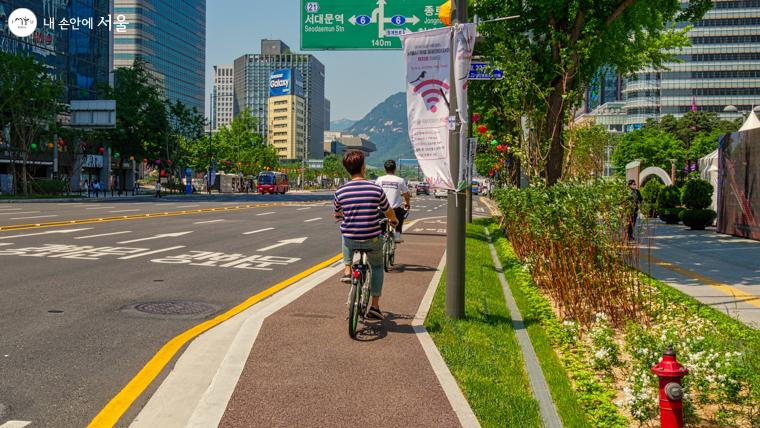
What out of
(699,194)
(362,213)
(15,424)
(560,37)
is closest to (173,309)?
(362,213)

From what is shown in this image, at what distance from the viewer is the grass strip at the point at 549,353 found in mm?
4949

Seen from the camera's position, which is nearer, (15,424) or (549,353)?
(15,424)

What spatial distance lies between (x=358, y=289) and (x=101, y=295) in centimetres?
412

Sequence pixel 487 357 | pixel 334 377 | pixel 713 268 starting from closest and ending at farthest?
pixel 334 377
pixel 487 357
pixel 713 268

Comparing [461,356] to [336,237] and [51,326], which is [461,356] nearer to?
[51,326]

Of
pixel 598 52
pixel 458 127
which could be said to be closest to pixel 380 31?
pixel 598 52

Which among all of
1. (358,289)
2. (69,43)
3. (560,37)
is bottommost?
(358,289)

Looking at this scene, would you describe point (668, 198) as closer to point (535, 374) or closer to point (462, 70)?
point (462, 70)

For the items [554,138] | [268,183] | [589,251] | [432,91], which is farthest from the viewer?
[268,183]

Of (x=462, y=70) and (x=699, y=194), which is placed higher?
(x=462, y=70)

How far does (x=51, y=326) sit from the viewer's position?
23.4ft

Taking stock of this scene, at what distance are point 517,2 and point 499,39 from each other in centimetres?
132

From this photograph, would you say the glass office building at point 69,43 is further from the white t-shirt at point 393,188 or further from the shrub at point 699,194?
the white t-shirt at point 393,188

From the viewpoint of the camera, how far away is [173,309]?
8344mm
